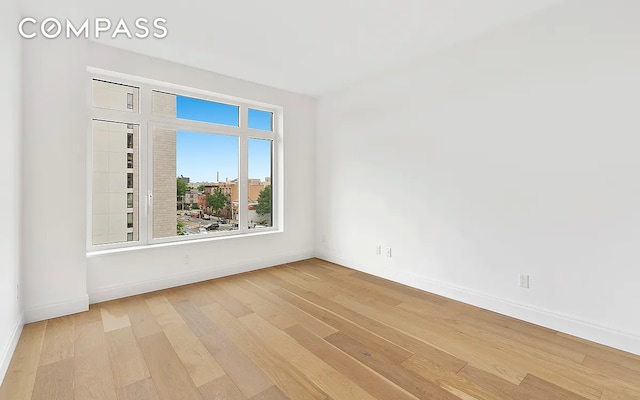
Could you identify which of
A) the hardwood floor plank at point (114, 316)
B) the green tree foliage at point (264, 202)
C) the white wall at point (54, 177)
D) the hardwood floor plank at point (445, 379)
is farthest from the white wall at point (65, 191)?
the hardwood floor plank at point (445, 379)

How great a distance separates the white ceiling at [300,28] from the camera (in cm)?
257

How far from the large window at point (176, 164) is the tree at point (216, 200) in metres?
0.01

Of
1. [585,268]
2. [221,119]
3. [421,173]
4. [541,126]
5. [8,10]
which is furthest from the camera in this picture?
[221,119]

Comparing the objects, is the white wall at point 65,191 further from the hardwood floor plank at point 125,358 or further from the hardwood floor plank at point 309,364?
the hardwood floor plank at point 309,364

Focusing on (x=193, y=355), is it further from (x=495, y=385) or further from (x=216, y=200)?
(x=216, y=200)

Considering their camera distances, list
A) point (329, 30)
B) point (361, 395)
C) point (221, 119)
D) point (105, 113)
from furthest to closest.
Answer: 1. point (221, 119)
2. point (105, 113)
3. point (329, 30)
4. point (361, 395)

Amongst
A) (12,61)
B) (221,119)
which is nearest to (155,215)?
(221,119)

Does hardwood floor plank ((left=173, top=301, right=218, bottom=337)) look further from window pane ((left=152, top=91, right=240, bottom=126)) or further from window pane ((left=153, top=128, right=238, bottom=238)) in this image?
window pane ((left=152, top=91, right=240, bottom=126))

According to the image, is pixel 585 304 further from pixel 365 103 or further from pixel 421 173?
pixel 365 103

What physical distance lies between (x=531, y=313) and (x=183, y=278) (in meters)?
3.79

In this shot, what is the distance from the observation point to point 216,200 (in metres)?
4.28

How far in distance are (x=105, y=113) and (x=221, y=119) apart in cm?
137

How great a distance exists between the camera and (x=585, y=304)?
2467 mm

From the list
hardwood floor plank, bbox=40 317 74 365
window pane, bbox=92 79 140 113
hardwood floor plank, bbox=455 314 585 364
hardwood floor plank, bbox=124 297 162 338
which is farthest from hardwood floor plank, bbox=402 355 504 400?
window pane, bbox=92 79 140 113
